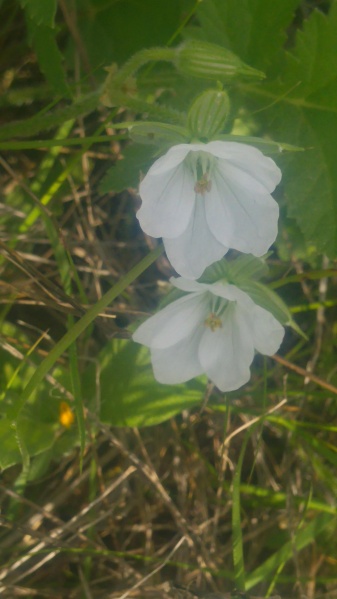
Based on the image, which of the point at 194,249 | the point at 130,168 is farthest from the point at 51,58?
the point at 194,249

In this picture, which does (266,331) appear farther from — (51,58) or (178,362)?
(51,58)

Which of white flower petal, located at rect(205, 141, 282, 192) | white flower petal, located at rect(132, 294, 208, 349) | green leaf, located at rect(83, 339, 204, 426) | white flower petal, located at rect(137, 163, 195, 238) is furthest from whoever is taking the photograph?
green leaf, located at rect(83, 339, 204, 426)

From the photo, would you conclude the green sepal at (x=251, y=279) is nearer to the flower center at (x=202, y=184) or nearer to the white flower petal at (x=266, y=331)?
the white flower petal at (x=266, y=331)

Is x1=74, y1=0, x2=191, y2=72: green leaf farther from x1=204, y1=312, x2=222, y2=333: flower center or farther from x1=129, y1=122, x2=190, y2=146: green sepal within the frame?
x1=204, y1=312, x2=222, y2=333: flower center

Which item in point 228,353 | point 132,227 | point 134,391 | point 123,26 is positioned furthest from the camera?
point 132,227

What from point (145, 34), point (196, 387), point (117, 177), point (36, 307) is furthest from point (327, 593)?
point (145, 34)

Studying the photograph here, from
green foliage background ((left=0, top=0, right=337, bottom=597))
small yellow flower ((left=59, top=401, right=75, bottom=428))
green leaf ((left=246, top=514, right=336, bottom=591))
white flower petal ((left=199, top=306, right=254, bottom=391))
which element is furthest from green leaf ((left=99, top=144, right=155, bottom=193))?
green leaf ((left=246, top=514, right=336, bottom=591))

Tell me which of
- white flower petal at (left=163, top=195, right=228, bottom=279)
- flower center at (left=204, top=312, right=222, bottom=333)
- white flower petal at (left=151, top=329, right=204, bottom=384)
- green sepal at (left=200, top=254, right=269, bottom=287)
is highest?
white flower petal at (left=163, top=195, right=228, bottom=279)
